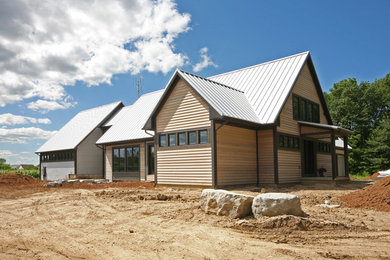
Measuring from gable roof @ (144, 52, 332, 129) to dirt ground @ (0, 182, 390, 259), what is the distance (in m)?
7.13

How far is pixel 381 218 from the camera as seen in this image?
8.58 metres

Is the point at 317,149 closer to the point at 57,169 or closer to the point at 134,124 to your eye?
the point at 134,124

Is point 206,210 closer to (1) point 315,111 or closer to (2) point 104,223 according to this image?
(2) point 104,223


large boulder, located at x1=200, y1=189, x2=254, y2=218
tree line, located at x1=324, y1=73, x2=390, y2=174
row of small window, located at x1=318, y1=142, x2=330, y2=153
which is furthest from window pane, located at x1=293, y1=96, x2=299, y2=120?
tree line, located at x1=324, y1=73, x2=390, y2=174

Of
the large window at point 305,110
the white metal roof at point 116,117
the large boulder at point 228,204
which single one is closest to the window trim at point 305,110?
the large window at point 305,110

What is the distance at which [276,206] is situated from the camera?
25.6 feet

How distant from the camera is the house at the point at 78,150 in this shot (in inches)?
1155

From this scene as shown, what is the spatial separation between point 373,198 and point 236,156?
6.97 meters

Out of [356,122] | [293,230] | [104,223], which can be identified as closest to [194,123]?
[104,223]

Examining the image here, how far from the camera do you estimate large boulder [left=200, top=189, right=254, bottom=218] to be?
8.27m

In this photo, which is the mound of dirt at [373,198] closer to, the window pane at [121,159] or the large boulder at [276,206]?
the large boulder at [276,206]

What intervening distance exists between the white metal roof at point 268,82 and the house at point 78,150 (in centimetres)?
1401

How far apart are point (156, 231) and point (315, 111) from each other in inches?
Result: 736

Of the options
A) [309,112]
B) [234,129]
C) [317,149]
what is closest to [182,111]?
[234,129]
